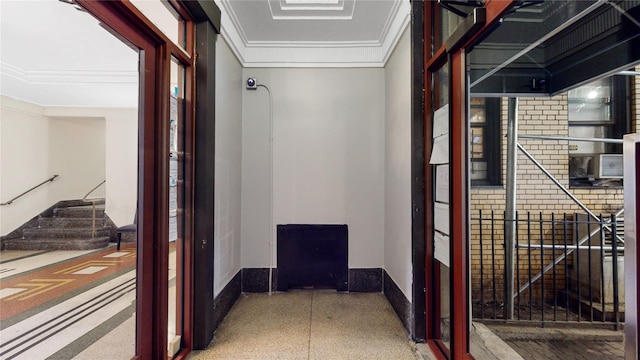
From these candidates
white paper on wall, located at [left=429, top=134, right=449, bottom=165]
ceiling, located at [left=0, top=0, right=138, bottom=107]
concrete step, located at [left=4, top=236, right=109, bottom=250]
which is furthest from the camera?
concrete step, located at [left=4, top=236, right=109, bottom=250]

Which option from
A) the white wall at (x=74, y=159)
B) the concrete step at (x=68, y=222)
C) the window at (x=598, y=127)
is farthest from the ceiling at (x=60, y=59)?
the window at (x=598, y=127)

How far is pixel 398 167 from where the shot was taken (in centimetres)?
243

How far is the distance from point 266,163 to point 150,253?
1654mm

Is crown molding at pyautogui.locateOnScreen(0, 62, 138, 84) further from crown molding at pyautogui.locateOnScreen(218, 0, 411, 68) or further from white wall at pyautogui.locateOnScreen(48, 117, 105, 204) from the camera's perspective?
crown molding at pyautogui.locateOnScreen(218, 0, 411, 68)

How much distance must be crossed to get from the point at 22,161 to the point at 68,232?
133cm

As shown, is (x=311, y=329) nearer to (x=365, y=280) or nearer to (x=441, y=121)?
(x=365, y=280)

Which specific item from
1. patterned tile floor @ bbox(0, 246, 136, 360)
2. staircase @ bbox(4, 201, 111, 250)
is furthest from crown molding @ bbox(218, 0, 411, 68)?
staircase @ bbox(4, 201, 111, 250)

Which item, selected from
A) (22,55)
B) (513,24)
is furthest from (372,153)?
(22,55)

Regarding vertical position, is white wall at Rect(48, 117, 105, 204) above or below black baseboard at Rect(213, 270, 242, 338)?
above

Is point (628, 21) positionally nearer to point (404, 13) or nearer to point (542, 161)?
point (404, 13)

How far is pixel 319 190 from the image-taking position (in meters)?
2.98

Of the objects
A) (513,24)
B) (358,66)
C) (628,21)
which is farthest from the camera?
(358,66)

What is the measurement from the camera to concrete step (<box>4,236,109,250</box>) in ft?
13.9

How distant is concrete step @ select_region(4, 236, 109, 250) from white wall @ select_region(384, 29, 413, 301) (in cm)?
439
